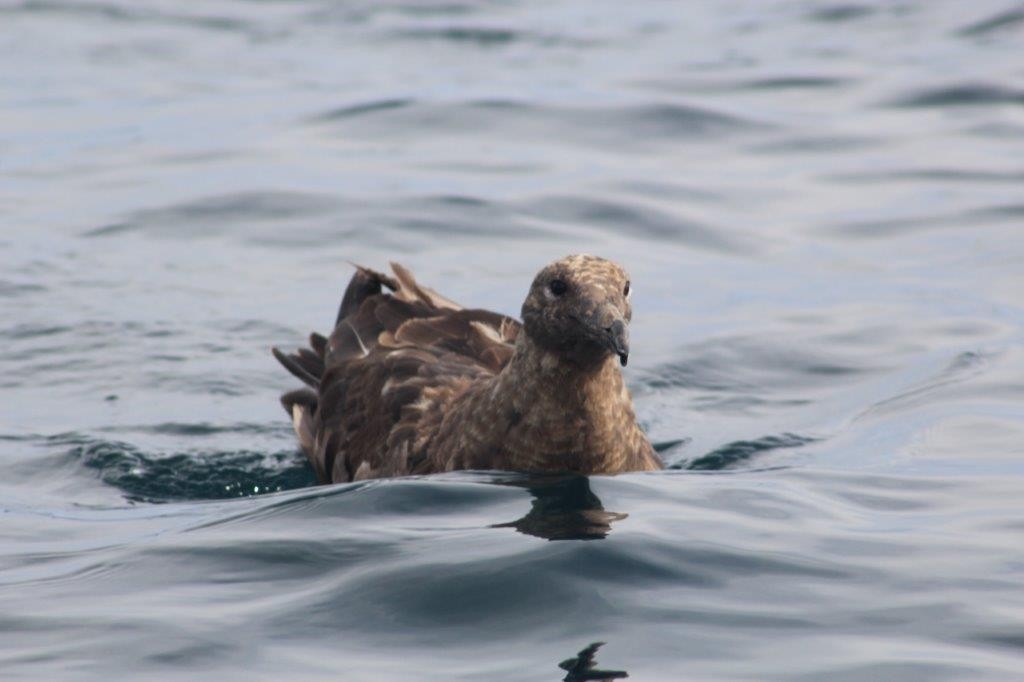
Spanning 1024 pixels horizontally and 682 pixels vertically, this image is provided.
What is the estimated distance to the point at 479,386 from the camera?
8359mm

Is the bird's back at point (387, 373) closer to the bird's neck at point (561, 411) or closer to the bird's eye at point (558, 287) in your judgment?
the bird's neck at point (561, 411)

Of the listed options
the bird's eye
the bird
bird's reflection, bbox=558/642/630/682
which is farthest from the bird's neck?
bird's reflection, bbox=558/642/630/682

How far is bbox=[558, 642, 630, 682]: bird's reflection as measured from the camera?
5781mm

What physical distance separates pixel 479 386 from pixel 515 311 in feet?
13.7

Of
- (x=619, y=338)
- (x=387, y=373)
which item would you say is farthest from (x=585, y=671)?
(x=387, y=373)

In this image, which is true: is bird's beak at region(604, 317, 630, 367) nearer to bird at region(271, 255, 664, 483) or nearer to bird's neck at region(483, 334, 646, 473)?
bird at region(271, 255, 664, 483)

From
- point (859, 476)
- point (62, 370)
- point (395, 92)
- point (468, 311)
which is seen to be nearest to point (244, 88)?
point (395, 92)

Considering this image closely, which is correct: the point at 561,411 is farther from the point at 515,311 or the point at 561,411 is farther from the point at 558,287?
the point at 515,311

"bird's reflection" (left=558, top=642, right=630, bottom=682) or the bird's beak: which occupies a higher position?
the bird's beak

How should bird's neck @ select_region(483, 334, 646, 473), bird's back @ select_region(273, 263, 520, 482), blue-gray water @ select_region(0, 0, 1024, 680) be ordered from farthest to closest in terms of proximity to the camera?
bird's back @ select_region(273, 263, 520, 482) < bird's neck @ select_region(483, 334, 646, 473) < blue-gray water @ select_region(0, 0, 1024, 680)

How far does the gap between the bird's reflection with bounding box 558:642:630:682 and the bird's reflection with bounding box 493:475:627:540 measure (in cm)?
109

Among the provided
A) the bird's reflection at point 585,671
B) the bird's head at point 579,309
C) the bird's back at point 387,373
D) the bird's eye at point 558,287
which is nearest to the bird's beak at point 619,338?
A: the bird's head at point 579,309

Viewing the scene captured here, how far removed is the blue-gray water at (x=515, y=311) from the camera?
250 inches

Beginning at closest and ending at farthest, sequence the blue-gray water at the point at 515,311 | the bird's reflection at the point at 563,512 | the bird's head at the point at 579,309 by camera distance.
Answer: the blue-gray water at the point at 515,311
the bird's reflection at the point at 563,512
the bird's head at the point at 579,309
